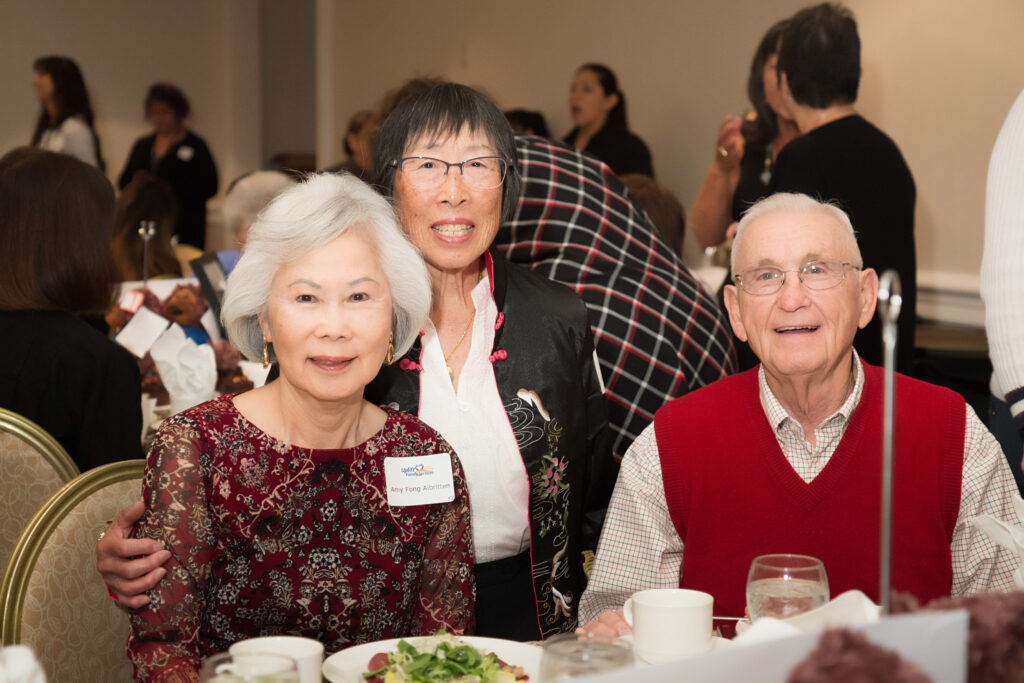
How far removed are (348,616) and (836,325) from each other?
96cm

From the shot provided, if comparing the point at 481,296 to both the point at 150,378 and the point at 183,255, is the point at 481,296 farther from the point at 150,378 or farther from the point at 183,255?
the point at 183,255

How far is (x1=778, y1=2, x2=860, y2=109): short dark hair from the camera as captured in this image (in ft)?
10.9

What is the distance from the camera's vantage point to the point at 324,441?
174 centimetres

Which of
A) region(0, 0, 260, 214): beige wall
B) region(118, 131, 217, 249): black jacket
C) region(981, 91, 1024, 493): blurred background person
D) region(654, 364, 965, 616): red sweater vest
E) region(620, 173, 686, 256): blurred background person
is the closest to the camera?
region(981, 91, 1024, 493): blurred background person

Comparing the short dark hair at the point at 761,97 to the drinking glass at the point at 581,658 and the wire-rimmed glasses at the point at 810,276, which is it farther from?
the drinking glass at the point at 581,658

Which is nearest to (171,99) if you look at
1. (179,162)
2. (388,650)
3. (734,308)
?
(179,162)

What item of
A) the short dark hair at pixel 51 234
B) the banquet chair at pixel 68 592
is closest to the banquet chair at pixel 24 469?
the banquet chair at pixel 68 592

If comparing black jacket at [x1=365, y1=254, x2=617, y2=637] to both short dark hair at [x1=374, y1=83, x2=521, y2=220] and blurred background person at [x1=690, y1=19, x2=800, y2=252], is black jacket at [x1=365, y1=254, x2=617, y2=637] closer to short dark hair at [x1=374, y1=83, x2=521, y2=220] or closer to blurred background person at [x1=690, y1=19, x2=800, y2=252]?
short dark hair at [x1=374, y1=83, x2=521, y2=220]

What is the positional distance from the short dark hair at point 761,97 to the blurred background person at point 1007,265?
2.06 m

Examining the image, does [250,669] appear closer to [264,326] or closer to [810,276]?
[264,326]

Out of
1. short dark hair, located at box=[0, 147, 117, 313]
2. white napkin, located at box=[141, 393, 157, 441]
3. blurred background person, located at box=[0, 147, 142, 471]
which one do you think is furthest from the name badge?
white napkin, located at box=[141, 393, 157, 441]

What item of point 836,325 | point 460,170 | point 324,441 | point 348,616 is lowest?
point 348,616

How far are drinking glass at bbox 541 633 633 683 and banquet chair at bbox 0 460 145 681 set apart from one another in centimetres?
93

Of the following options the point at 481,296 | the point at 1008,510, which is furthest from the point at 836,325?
the point at 481,296
